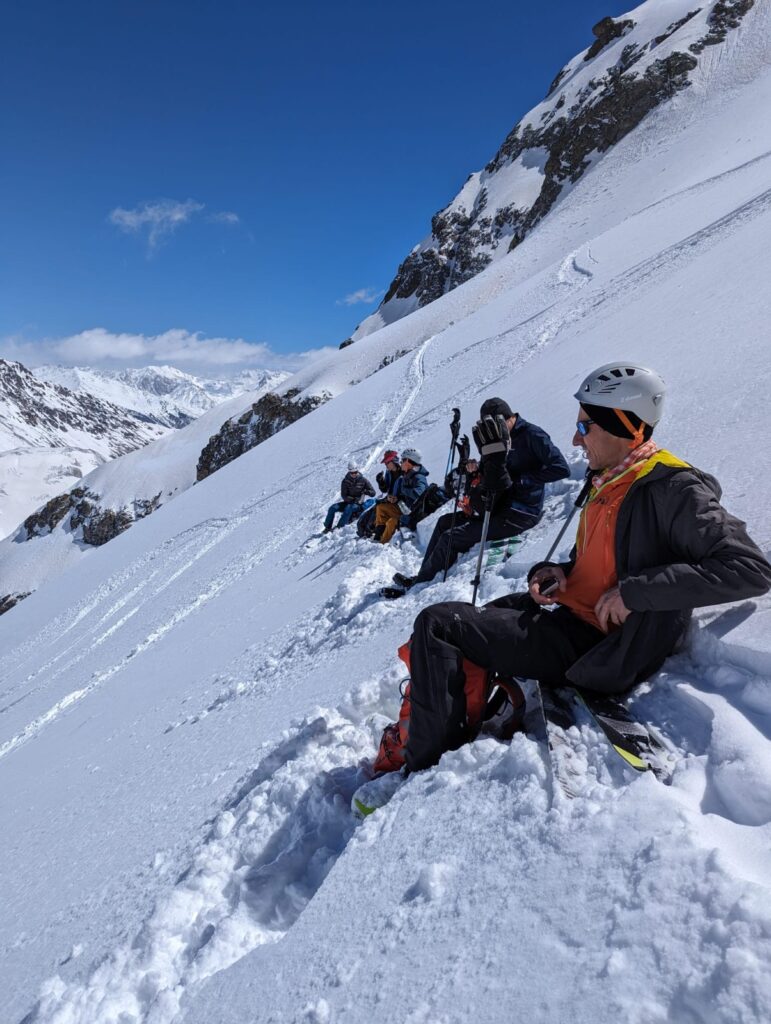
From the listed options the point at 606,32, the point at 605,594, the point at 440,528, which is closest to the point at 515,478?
the point at 440,528

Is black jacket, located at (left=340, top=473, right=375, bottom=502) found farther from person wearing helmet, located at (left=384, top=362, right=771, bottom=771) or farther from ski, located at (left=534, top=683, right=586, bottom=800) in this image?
ski, located at (left=534, top=683, right=586, bottom=800)

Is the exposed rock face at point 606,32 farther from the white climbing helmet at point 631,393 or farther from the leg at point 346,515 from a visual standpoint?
the white climbing helmet at point 631,393

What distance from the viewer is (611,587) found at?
2.67 m

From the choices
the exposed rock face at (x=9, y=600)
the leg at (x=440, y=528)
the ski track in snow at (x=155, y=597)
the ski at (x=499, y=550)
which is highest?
the leg at (x=440, y=528)

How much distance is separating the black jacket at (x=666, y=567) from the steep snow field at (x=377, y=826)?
190mm

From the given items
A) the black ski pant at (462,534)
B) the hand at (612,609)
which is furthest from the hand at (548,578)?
the black ski pant at (462,534)

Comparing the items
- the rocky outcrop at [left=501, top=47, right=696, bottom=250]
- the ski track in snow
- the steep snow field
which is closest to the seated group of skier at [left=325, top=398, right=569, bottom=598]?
the steep snow field

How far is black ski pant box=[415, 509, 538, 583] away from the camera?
5.75 meters

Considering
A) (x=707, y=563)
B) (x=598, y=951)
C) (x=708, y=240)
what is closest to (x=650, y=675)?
→ (x=707, y=563)

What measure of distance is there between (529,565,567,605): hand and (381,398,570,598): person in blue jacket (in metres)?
2.61

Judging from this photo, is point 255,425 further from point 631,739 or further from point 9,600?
point 631,739

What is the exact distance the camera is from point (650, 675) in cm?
255

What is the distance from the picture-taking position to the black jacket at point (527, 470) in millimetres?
5617

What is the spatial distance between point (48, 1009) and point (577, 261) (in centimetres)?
2803
